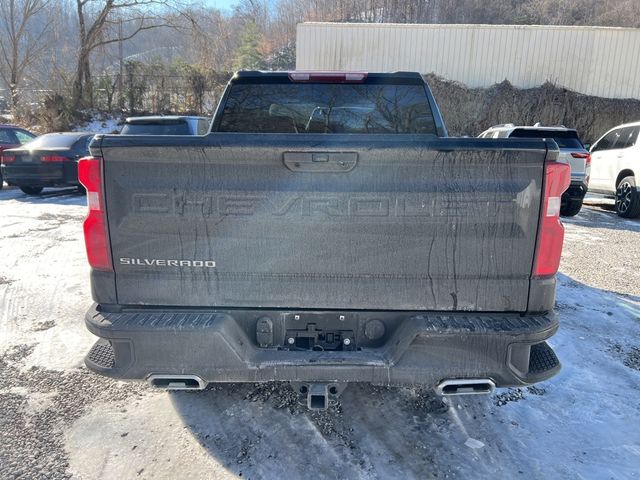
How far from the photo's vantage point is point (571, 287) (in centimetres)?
549

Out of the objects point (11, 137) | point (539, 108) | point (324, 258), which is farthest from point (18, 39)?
point (324, 258)

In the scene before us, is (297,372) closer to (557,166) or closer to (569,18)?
(557,166)

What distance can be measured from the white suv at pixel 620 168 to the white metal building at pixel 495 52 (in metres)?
14.2

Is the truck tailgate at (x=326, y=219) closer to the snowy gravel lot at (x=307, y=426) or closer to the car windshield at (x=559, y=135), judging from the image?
the snowy gravel lot at (x=307, y=426)

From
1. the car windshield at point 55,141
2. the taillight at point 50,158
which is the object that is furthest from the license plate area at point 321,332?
the car windshield at point 55,141

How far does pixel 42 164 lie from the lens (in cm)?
1094

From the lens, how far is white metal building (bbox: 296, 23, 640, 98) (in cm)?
2358

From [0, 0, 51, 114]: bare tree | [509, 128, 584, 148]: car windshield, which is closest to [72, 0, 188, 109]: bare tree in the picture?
[0, 0, 51, 114]: bare tree

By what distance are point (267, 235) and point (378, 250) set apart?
558 millimetres

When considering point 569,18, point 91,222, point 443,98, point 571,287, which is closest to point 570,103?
point 443,98

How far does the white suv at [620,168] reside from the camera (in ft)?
33.1

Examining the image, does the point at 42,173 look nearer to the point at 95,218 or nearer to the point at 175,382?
the point at 95,218

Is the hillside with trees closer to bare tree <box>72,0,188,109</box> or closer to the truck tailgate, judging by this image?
bare tree <box>72,0,188,109</box>

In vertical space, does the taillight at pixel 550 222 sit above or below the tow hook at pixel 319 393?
above
